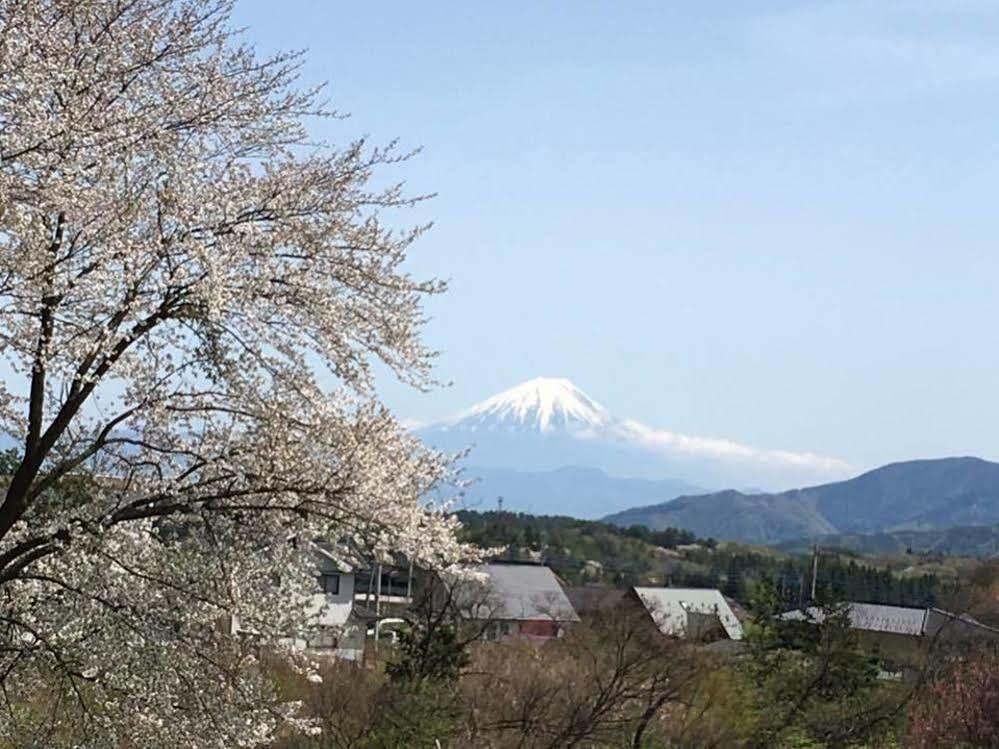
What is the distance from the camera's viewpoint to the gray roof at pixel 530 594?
46.9 m

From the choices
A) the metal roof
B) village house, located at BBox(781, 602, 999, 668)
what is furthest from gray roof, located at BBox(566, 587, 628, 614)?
village house, located at BBox(781, 602, 999, 668)

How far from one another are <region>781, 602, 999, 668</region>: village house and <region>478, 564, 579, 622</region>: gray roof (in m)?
10.2

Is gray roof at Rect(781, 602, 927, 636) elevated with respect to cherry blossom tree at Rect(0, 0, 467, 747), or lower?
lower

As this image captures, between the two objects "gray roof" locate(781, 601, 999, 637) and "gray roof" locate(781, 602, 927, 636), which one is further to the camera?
"gray roof" locate(781, 602, 927, 636)

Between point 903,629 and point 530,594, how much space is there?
46.2ft

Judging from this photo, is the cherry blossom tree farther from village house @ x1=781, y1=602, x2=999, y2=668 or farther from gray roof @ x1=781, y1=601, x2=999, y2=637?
gray roof @ x1=781, y1=601, x2=999, y2=637

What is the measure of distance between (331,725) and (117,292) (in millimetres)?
10101

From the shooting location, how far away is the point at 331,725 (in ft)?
50.4

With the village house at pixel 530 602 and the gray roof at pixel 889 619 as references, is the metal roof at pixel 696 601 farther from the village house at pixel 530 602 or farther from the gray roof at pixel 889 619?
the gray roof at pixel 889 619

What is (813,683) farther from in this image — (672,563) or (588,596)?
(672,563)

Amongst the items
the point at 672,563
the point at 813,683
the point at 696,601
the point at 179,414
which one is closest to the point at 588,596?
the point at 696,601

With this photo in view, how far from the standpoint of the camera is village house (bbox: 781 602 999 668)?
2998cm

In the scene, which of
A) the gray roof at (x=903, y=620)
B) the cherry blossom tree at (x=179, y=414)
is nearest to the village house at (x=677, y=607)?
the gray roof at (x=903, y=620)

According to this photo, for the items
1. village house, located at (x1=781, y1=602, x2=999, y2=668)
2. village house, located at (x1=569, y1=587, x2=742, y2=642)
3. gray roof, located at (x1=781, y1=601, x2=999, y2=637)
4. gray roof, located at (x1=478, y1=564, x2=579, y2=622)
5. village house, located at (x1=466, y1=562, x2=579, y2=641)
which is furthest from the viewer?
gray roof, located at (x1=478, y1=564, x2=579, y2=622)
